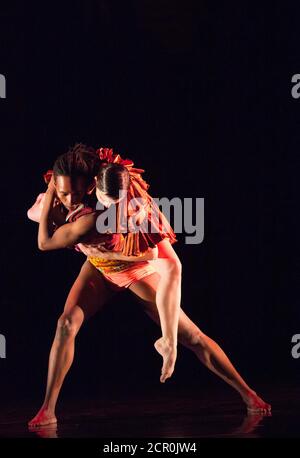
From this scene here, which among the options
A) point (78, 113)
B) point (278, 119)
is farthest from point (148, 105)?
point (278, 119)

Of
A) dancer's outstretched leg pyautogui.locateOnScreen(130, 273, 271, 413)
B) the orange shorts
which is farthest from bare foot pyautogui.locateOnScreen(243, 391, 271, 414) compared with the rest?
the orange shorts

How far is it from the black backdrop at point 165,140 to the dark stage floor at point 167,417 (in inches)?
20.1

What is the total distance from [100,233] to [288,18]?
2.23m

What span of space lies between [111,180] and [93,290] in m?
0.54

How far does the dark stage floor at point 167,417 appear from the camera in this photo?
Answer: 145 inches

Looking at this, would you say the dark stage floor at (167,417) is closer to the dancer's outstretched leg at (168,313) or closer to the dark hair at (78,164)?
the dancer's outstretched leg at (168,313)

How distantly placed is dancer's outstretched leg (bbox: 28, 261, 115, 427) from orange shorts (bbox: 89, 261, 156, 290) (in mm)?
91

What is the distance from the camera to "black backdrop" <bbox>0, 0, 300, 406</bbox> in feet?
17.7

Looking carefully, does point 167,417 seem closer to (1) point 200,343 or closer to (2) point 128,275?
(1) point 200,343

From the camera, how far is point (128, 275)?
4.08 m

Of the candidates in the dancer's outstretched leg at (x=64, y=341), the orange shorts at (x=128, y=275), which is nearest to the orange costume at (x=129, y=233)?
the orange shorts at (x=128, y=275)

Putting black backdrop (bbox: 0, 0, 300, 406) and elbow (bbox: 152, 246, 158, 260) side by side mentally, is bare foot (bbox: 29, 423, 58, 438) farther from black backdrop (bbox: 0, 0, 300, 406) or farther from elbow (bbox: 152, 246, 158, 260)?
black backdrop (bbox: 0, 0, 300, 406)

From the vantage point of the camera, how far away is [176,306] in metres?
→ 3.92

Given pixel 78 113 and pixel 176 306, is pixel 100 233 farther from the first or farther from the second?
pixel 78 113
